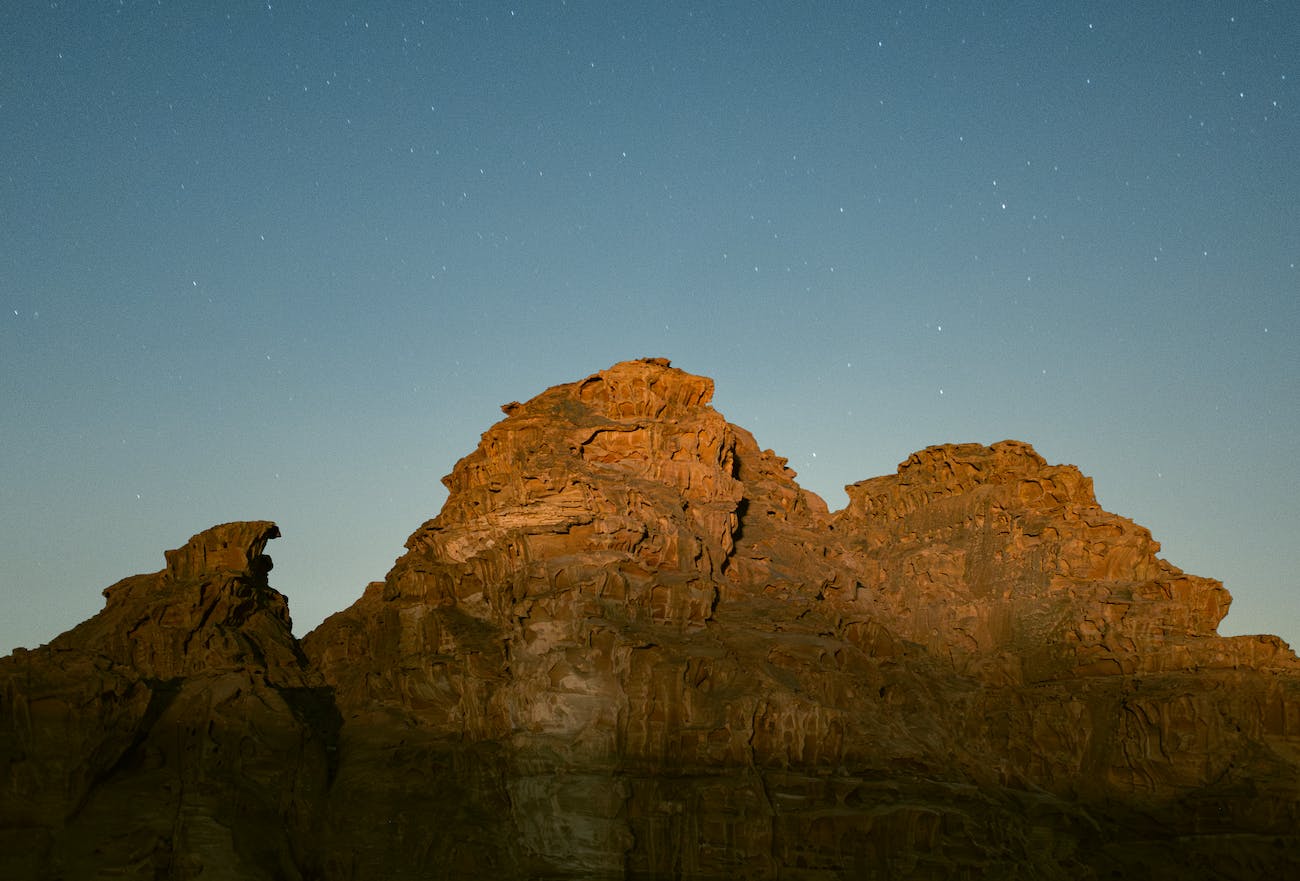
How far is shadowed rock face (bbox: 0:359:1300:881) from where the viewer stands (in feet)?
137

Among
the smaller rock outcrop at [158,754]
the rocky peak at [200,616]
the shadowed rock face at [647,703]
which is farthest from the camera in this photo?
the rocky peak at [200,616]

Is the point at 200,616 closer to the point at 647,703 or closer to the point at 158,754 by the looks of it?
the point at 158,754

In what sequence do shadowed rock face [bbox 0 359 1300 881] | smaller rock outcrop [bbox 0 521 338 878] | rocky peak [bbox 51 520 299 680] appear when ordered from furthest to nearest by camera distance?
rocky peak [bbox 51 520 299 680], shadowed rock face [bbox 0 359 1300 881], smaller rock outcrop [bbox 0 521 338 878]

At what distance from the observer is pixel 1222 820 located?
4603 cm

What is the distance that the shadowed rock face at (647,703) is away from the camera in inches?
1640

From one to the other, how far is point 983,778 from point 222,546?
27391 millimetres

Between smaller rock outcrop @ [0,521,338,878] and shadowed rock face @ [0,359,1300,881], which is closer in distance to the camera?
smaller rock outcrop @ [0,521,338,878]

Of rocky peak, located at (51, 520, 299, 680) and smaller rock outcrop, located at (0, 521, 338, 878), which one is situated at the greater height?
rocky peak, located at (51, 520, 299, 680)

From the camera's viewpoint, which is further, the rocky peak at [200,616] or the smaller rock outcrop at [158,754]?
the rocky peak at [200,616]

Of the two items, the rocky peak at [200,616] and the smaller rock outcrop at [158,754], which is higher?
the rocky peak at [200,616]

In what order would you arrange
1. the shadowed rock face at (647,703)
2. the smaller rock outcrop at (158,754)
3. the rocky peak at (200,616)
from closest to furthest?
1. the smaller rock outcrop at (158,754)
2. the shadowed rock face at (647,703)
3. the rocky peak at (200,616)

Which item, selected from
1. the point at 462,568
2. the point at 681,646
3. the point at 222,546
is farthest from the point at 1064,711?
the point at 222,546

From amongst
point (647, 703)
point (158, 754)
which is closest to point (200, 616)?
point (158, 754)

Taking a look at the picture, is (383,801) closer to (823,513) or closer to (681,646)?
(681,646)
